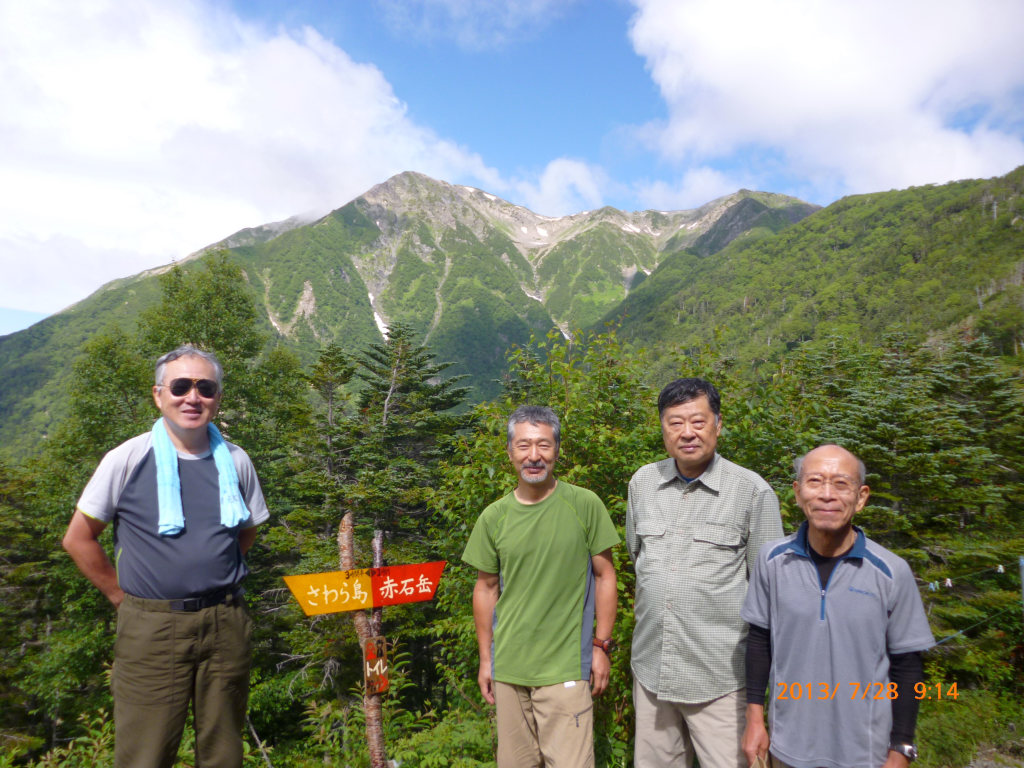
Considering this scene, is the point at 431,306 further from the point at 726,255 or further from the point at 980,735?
the point at 980,735

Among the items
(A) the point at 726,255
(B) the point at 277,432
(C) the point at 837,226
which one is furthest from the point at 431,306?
(B) the point at 277,432

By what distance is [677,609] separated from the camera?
7.89ft

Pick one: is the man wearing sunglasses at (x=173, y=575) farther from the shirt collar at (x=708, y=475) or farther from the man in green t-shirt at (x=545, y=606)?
the shirt collar at (x=708, y=475)

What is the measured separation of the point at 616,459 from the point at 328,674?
1257 cm

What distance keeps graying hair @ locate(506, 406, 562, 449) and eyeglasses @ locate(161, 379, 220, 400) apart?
4.66 feet

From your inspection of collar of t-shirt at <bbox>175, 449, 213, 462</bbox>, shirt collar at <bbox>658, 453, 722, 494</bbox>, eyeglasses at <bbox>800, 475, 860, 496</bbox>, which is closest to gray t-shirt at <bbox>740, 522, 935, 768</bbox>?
eyeglasses at <bbox>800, 475, 860, 496</bbox>

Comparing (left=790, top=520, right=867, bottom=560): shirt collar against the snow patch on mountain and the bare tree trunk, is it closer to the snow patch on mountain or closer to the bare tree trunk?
the bare tree trunk

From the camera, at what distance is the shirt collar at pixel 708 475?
246 centimetres

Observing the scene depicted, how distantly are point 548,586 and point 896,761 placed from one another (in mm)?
1405

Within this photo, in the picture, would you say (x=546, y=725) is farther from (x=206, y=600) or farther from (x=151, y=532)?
(x=151, y=532)

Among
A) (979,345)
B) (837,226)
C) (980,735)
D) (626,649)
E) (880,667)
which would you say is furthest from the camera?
(837,226)

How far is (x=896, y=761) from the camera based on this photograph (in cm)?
189

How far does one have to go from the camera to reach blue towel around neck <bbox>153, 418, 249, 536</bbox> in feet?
7.36
